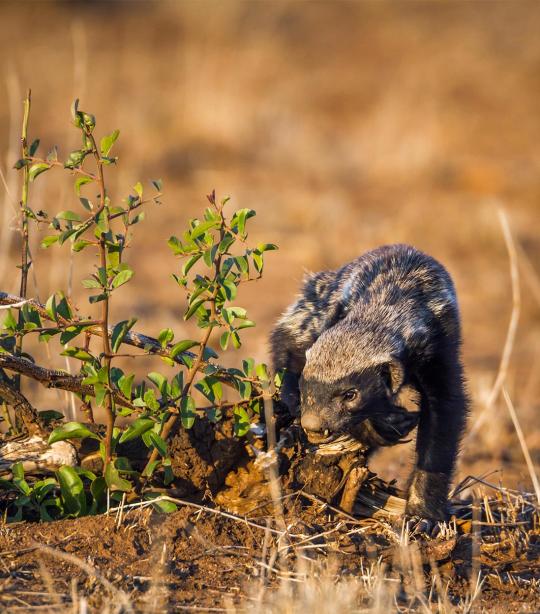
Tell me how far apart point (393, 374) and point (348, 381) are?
0.31m

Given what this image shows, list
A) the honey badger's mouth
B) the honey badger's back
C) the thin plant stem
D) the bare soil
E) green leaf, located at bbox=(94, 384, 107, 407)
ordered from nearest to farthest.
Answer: the bare soil → the thin plant stem → green leaf, located at bbox=(94, 384, 107, 407) → the honey badger's mouth → the honey badger's back

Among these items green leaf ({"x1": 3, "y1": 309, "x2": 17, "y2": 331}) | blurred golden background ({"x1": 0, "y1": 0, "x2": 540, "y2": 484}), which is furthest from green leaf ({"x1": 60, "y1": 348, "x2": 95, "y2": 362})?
blurred golden background ({"x1": 0, "y1": 0, "x2": 540, "y2": 484})

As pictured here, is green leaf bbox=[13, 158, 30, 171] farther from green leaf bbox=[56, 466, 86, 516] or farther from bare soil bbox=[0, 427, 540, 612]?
bare soil bbox=[0, 427, 540, 612]

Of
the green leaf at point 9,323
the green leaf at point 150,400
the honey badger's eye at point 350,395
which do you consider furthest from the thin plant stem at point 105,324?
the honey badger's eye at point 350,395

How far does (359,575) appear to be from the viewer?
430 centimetres

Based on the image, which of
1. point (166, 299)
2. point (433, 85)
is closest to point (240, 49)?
point (433, 85)

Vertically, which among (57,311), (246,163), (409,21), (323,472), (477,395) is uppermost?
(409,21)

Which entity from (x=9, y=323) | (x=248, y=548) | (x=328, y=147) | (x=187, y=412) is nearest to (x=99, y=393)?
(x=187, y=412)

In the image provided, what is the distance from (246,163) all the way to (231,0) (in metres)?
11.8

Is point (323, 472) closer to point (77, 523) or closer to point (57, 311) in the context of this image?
point (77, 523)

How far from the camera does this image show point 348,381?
4.68m

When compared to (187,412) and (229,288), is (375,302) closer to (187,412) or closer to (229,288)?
(229,288)

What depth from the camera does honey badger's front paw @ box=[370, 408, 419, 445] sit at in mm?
4980

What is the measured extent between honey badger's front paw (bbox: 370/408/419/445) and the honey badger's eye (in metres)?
0.26
